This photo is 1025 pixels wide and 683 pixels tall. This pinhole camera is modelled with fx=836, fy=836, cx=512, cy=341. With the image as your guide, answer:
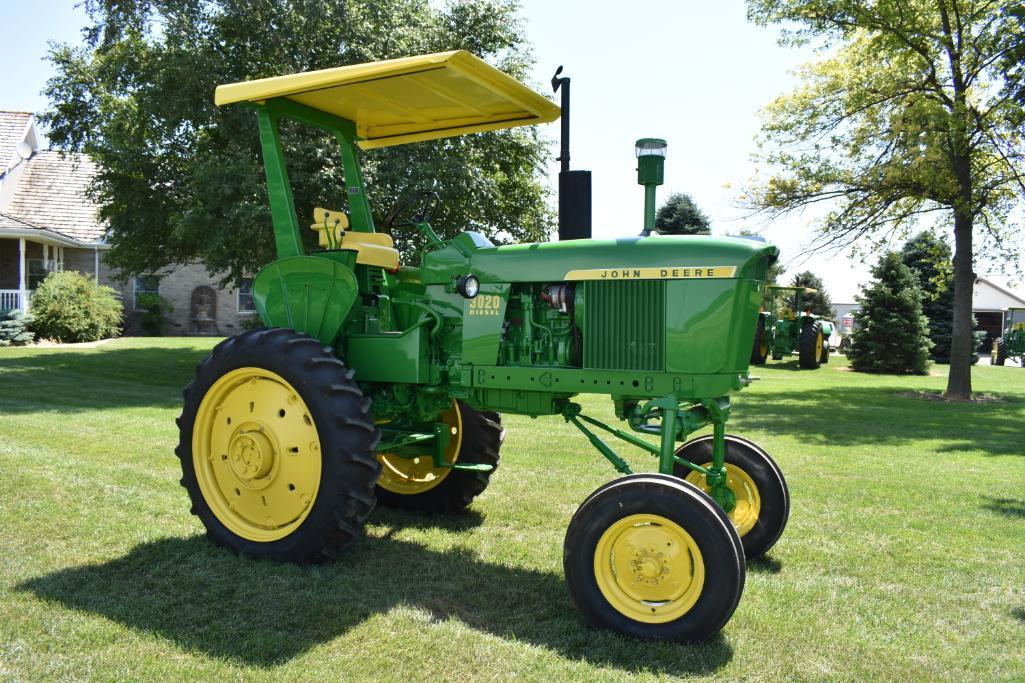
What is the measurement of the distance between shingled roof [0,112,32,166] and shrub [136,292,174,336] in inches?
225

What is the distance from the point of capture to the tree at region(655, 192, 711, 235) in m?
28.4

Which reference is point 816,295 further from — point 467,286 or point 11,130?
point 467,286

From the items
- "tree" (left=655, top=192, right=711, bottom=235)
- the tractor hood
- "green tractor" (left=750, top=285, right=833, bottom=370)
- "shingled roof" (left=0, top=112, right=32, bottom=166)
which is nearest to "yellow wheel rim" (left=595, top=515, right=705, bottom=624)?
→ the tractor hood

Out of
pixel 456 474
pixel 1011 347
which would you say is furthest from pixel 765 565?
pixel 1011 347

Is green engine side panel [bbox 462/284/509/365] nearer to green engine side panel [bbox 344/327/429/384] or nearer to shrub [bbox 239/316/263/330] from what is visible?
green engine side panel [bbox 344/327/429/384]

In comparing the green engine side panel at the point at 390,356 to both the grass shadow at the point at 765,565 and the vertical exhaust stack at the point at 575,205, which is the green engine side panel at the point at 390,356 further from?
the grass shadow at the point at 765,565

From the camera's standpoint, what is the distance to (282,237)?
4930mm

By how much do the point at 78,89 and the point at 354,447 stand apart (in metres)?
17.8

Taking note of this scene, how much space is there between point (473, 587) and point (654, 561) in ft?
3.60

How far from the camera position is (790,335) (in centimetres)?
2322

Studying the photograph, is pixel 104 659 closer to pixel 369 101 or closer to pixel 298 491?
pixel 298 491

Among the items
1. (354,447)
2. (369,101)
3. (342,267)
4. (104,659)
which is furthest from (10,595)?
(369,101)

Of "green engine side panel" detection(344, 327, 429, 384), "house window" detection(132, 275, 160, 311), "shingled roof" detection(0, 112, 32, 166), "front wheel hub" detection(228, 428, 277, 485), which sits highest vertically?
"shingled roof" detection(0, 112, 32, 166)

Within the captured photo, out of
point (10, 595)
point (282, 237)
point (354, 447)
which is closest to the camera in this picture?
point (10, 595)
